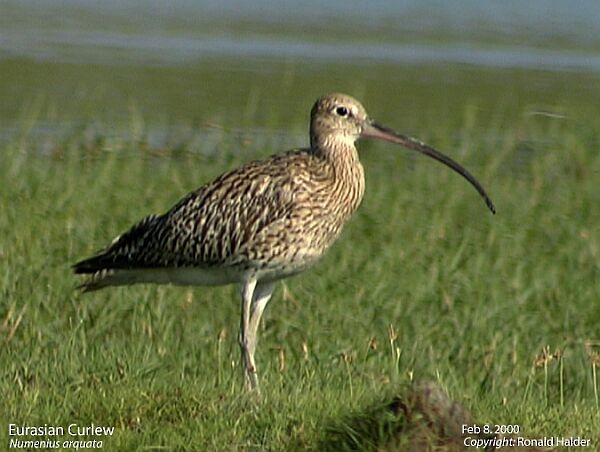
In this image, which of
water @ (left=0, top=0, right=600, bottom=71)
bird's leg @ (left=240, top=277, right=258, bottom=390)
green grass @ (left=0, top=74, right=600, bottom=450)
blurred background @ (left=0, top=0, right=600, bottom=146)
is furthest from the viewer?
water @ (left=0, top=0, right=600, bottom=71)

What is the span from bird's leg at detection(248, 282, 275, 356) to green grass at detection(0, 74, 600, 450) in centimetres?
17

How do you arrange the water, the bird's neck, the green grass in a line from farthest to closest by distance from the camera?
the water → the bird's neck → the green grass

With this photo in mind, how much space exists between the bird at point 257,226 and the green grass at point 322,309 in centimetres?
25

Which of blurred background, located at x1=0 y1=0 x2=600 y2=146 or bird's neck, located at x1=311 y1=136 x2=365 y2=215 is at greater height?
blurred background, located at x1=0 y1=0 x2=600 y2=146

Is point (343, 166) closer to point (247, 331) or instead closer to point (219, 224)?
point (219, 224)

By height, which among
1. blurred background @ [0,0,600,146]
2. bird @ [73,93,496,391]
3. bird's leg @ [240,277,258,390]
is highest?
blurred background @ [0,0,600,146]

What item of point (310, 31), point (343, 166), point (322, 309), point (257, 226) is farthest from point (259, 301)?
point (310, 31)

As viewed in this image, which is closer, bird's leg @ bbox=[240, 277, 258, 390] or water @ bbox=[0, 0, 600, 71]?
bird's leg @ bbox=[240, 277, 258, 390]

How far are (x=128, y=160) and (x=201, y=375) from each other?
3.97 m

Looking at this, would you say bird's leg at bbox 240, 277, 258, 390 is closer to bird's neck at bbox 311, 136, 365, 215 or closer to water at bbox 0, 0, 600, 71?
bird's neck at bbox 311, 136, 365, 215

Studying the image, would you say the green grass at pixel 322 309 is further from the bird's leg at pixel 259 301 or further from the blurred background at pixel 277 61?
the blurred background at pixel 277 61

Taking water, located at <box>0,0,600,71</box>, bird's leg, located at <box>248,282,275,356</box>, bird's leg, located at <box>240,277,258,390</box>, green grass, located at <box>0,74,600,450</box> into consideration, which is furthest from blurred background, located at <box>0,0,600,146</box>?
bird's leg, located at <box>240,277,258,390</box>

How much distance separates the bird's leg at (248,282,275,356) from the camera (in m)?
8.04

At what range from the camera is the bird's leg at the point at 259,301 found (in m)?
8.04
